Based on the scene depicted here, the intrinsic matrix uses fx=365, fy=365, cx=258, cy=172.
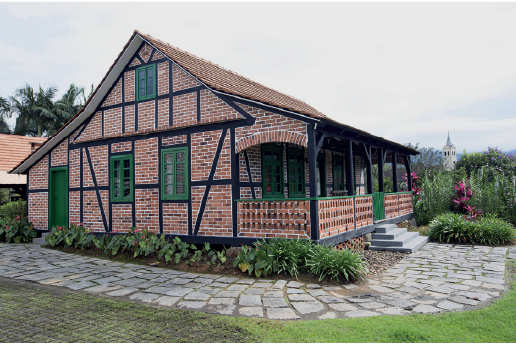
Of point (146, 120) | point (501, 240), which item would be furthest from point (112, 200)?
point (501, 240)

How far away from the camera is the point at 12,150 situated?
18.4 m

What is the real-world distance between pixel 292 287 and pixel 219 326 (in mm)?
2007

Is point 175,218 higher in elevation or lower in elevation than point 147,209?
lower

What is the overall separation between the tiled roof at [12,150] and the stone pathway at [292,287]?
35.1 feet

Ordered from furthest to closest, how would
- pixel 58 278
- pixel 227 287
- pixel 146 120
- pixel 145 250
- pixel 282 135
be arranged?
pixel 146 120, pixel 145 250, pixel 282 135, pixel 58 278, pixel 227 287

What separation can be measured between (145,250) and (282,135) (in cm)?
415

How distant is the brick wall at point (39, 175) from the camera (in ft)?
39.9

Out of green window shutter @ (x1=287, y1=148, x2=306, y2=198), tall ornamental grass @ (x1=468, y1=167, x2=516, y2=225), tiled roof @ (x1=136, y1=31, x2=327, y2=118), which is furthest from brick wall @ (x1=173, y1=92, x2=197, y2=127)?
tall ornamental grass @ (x1=468, y1=167, x2=516, y2=225)

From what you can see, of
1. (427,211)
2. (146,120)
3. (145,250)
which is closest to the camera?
(145,250)

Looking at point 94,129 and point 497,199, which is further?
point 497,199

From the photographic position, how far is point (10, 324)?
453 centimetres

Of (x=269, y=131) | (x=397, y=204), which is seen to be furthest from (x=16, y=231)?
(x=397, y=204)

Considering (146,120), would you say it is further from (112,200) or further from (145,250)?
(145,250)

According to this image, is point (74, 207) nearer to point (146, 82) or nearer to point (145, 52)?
point (146, 82)
